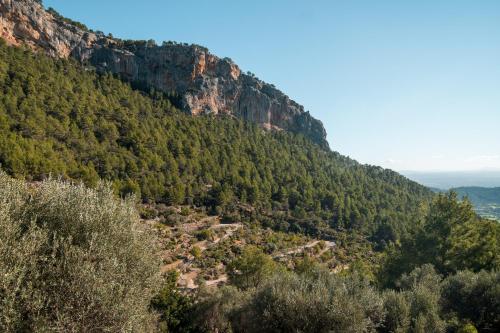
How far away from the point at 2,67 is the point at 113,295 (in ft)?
282

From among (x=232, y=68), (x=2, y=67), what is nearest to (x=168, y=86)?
(x=232, y=68)

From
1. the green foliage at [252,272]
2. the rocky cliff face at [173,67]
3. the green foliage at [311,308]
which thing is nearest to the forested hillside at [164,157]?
the rocky cliff face at [173,67]

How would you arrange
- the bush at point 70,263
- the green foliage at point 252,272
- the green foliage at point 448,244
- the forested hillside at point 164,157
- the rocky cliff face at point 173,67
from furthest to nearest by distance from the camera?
the rocky cliff face at point 173,67
the forested hillside at point 164,157
the green foliage at point 252,272
the green foliage at point 448,244
the bush at point 70,263

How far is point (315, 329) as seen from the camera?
15.4m

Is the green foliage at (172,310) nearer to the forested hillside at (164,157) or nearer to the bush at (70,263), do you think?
the bush at (70,263)

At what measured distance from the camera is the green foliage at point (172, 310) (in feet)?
74.1

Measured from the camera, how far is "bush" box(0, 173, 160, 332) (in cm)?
1020

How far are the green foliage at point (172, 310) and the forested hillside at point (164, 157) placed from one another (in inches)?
1502

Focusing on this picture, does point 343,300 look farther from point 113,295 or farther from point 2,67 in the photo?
point 2,67

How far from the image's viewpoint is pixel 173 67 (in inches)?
5044

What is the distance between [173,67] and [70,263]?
127643 millimetres

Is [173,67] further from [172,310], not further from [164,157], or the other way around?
[172,310]

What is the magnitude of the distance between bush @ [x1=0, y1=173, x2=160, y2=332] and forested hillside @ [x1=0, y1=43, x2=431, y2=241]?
44709mm

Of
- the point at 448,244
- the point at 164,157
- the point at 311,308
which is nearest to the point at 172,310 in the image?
the point at 311,308
